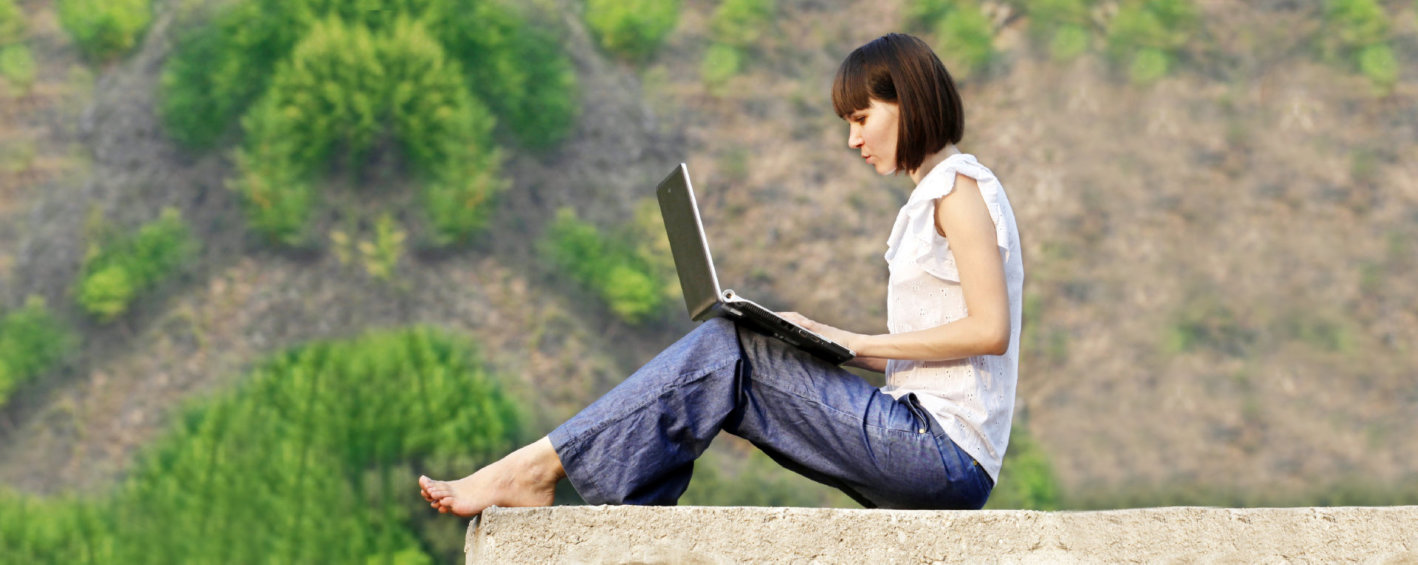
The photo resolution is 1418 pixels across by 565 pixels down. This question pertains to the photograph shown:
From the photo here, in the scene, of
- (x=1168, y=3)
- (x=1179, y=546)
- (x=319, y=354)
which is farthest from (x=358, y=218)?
(x=1179, y=546)

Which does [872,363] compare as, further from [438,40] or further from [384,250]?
[438,40]

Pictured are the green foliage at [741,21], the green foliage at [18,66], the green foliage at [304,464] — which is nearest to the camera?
the green foliage at [304,464]

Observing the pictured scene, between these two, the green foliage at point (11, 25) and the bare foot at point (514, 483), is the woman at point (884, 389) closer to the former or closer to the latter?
the bare foot at point (514, 483)

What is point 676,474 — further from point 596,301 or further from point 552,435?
point 596,301

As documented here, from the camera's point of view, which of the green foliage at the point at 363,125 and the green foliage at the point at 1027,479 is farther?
the green foliage at the point at 1027,479

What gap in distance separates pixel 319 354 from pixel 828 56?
303cm

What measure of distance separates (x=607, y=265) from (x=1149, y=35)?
3029 mm

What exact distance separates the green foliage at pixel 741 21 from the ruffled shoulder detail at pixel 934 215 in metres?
5.59

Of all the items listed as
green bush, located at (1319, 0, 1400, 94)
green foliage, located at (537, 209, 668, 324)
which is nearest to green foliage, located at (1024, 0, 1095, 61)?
green bush, located at (1319, 0, 1400, 94)

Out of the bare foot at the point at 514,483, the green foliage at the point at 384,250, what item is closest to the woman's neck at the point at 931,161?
the bare foot at the point at 514,483

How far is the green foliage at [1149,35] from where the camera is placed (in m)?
6.50

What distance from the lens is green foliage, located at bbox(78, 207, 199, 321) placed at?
231 inches

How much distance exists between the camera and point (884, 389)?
4.00 feet

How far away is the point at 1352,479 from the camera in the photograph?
19.7 feet
